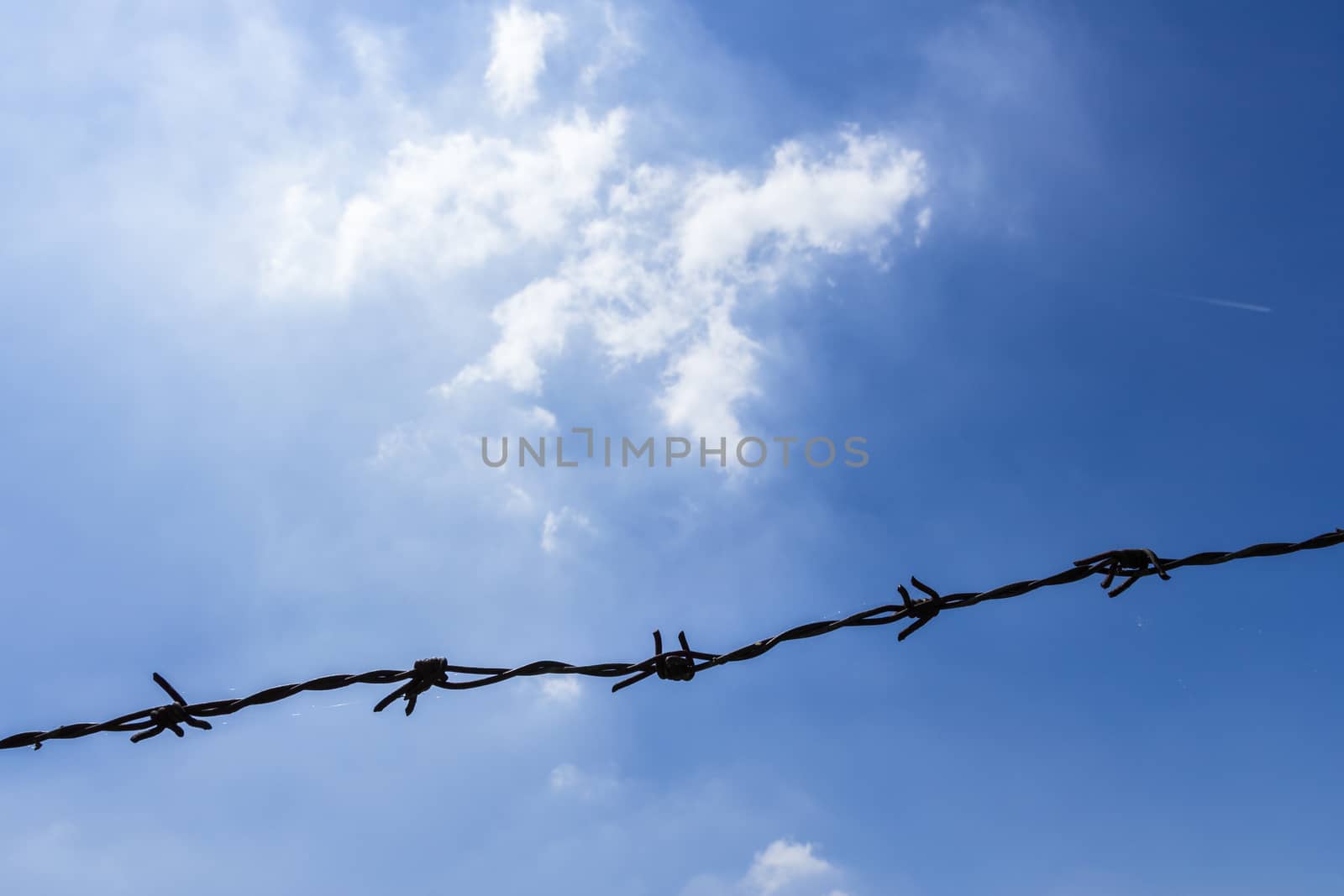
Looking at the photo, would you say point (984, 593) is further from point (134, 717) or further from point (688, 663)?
point (134, 717)

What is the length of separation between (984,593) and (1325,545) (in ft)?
4.47

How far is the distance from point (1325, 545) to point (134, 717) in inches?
186

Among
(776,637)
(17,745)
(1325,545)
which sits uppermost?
(1325,545)

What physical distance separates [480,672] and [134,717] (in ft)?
4.36

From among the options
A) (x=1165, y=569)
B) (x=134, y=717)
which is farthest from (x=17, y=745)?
(x=1165, y=569)

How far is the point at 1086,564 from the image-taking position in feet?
11.8

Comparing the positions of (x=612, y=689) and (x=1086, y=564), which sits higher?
(x=1086, y=564)

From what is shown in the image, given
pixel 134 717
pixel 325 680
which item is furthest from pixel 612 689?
pixel 134 717

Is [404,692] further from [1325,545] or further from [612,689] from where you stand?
[1325,545]

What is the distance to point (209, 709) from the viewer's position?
348 centimetres

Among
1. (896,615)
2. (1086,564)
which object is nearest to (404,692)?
(896,615)

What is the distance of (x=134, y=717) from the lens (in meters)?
3.44

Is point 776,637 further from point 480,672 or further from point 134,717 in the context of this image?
point 134,717

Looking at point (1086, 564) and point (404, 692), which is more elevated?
point (1086, 564)
